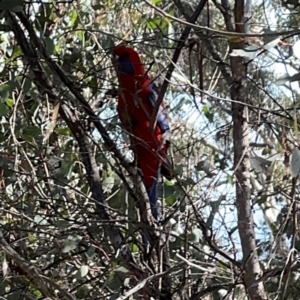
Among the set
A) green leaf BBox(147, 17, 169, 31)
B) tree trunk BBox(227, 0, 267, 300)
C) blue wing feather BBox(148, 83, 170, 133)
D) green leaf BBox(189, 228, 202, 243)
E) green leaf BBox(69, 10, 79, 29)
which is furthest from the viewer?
blue wing feather BBox(148, 83, 170, 133)

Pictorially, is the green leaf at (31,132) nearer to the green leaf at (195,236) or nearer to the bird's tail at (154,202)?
the bird's tail at (154,202)

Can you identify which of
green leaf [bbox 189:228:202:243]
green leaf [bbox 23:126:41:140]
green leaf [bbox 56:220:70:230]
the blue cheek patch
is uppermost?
the blue cheek patch

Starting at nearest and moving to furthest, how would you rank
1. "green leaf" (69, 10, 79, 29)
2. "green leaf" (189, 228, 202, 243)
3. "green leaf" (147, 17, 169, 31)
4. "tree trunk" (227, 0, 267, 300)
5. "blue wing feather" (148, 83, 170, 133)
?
1. "tree trunk" (227, 0, 267, 300)
2. "green leaf" (189, 228, 202, 243)
3. "green leaf" (147, 17, 169, 31)
4. "green leaf" (69, 10, 79, 29)
5. "blue wing feather" (148, 83, 170, 133)

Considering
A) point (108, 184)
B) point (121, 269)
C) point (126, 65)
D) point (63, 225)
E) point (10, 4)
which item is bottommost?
point (121, 269)

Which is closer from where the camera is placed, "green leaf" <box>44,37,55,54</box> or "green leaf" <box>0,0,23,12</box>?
"green leaf" <box>0,0,23,12</box>

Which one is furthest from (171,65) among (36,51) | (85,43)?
(85,43)

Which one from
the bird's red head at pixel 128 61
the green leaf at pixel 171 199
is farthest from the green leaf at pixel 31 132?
the bird's red head at pixel 128 61


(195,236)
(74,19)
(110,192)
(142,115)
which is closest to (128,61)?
(142,115)

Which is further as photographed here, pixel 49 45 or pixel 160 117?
pixel 160 117

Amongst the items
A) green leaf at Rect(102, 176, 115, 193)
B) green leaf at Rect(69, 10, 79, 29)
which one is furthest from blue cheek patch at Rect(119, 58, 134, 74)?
green leaf at Rect(102, 176, 115, 193)

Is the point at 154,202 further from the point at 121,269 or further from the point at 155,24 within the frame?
the point at 155,24

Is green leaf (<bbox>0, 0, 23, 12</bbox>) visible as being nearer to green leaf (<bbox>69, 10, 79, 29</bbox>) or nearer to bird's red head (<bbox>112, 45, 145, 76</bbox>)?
green leaf (<bbox>69, 10, 79, 29</bbox>)

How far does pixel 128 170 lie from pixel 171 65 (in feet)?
1.04

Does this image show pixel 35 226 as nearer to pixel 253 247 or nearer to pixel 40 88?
pixel 40 88
